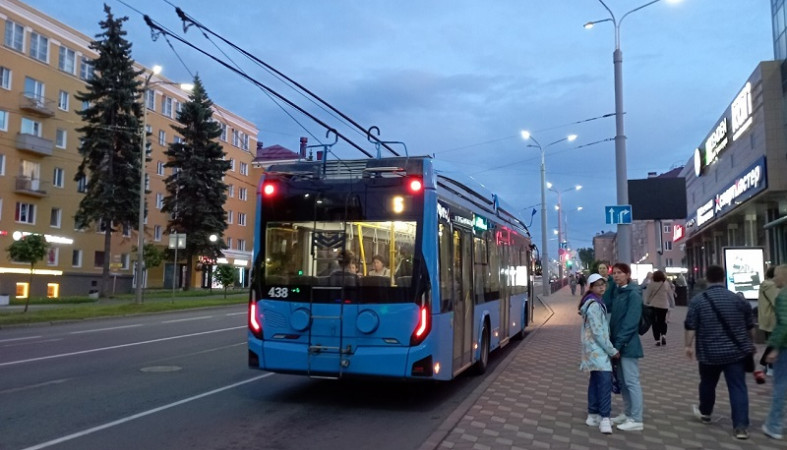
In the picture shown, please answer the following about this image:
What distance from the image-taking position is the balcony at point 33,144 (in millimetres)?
40219

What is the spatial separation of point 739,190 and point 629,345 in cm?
2505

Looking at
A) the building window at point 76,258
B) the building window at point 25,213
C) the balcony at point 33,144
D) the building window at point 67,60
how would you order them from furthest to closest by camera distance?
the building window at point 76,258 → the building window at point 67,60 → the building window at point 25,213 → the balcony at point 33,144

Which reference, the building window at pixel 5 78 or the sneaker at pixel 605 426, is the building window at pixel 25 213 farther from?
the sneaker at pixel 605 426

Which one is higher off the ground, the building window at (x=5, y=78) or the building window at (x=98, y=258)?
the building window at (x=5, y=78)

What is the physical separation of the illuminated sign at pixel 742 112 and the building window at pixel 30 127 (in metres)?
41.3

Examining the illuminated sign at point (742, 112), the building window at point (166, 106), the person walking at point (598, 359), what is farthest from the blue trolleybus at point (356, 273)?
the building window at point (166, 106)

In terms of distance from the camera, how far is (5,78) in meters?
39.5

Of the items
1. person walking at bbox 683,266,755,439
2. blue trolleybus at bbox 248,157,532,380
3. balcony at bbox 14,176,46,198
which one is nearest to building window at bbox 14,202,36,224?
balcony at bbox 14,176,46,198

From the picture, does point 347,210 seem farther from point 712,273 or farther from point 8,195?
point 8,195

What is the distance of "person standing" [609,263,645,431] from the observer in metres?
6.62

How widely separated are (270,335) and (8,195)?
39.0m

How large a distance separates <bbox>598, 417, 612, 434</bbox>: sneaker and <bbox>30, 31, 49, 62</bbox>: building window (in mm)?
45314

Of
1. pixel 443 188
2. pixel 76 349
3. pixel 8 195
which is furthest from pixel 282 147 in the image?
pixel 443 188

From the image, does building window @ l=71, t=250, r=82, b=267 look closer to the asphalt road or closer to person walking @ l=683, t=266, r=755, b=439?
the asphalt road
